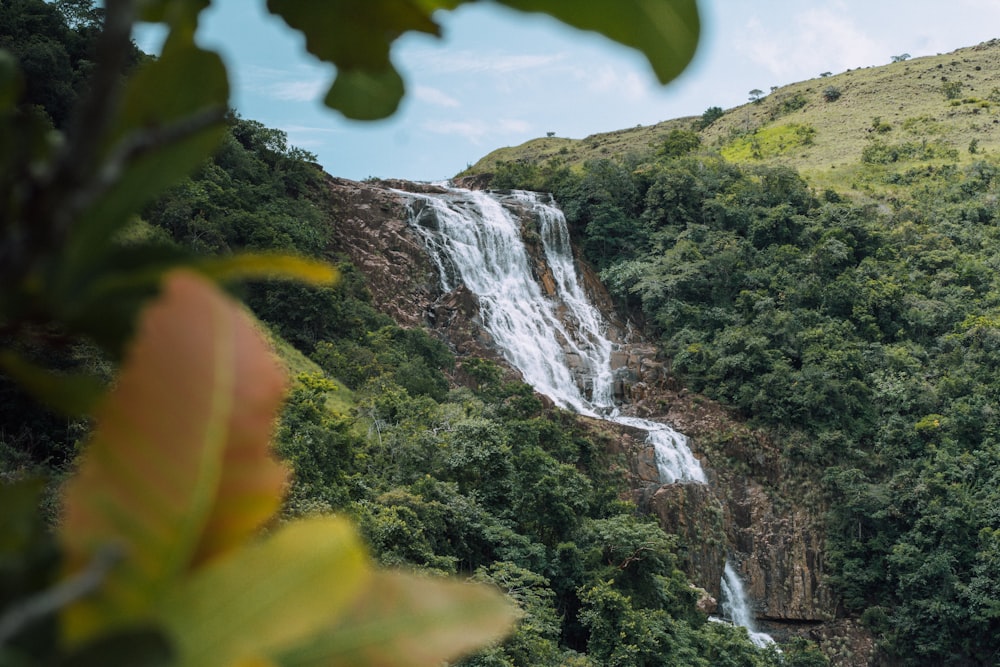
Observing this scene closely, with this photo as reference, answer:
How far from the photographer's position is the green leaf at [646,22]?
227 mm

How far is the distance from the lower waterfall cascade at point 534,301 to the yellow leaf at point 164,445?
13021 mm

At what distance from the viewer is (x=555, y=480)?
8.52 m

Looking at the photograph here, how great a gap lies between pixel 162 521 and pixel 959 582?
45.9 ft

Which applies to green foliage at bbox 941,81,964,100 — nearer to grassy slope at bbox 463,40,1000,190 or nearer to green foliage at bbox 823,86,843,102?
grassy slope at bbox 463,40,1000,190

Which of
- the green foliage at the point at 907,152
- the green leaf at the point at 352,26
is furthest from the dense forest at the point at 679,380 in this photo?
the green foliage at the point at 907,152

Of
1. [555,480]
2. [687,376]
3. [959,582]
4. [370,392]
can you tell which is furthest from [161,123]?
[687,376]

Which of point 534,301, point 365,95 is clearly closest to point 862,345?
point 534,301

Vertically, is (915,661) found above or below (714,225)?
below

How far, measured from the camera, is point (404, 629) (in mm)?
190

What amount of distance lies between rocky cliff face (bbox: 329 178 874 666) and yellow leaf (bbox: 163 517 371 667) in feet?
37.0

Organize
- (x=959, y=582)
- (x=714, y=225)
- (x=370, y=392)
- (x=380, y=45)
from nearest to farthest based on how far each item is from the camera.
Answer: (x=380, y=45)
(x=370, y=392)
(x=959, y=582)
(x=714, y=225)

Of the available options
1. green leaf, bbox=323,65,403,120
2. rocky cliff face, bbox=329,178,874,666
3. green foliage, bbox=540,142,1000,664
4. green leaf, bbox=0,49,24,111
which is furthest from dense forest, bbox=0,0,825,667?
Answer: green leaf, bbox=0,49,24,111

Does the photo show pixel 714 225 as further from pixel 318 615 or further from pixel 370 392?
pixel 318 615

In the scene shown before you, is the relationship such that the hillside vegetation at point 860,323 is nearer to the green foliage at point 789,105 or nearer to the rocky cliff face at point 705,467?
the rocky cliff face at point 705,467
